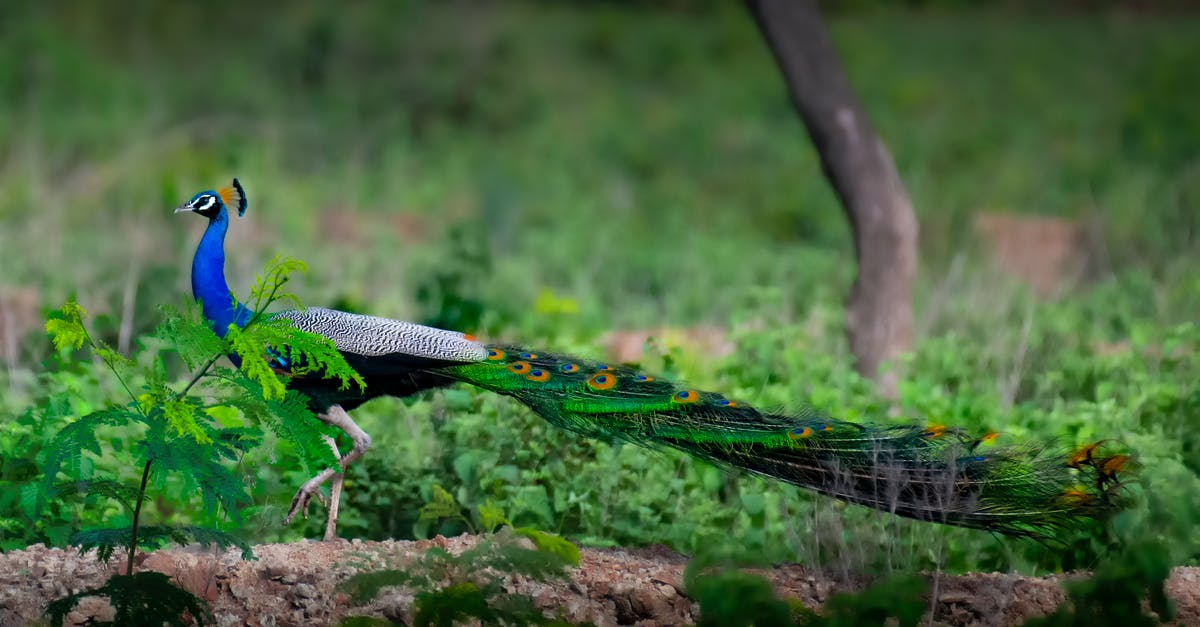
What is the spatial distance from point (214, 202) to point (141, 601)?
69.7 inches

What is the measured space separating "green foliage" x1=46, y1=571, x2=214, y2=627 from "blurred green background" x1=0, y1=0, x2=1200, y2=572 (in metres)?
0.58

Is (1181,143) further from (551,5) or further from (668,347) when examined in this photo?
(551,5)

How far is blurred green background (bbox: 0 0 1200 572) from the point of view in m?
4.74

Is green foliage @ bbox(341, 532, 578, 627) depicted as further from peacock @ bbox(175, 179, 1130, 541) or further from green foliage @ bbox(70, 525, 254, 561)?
peacock @ bbox(175, 179, 1130, 541)

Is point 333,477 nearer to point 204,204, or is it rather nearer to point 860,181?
point 204,204

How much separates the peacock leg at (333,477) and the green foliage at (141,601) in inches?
40.6

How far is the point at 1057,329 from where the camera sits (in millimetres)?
7059

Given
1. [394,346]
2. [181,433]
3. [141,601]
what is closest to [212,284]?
[394,346]

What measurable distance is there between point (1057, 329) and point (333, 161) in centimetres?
715

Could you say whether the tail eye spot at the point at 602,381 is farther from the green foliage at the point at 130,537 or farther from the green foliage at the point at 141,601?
the green foliage at the point at 141,601

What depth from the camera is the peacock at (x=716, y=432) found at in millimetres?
3861

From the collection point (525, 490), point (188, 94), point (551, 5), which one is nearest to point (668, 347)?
point (525, 490)

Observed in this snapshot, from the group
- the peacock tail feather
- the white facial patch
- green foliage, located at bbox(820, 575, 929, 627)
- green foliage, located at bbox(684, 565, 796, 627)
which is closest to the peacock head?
the white facial patch

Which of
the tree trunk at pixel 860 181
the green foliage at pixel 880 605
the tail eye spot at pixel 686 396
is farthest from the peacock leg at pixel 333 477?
the tree trunk at pixel 860 181
